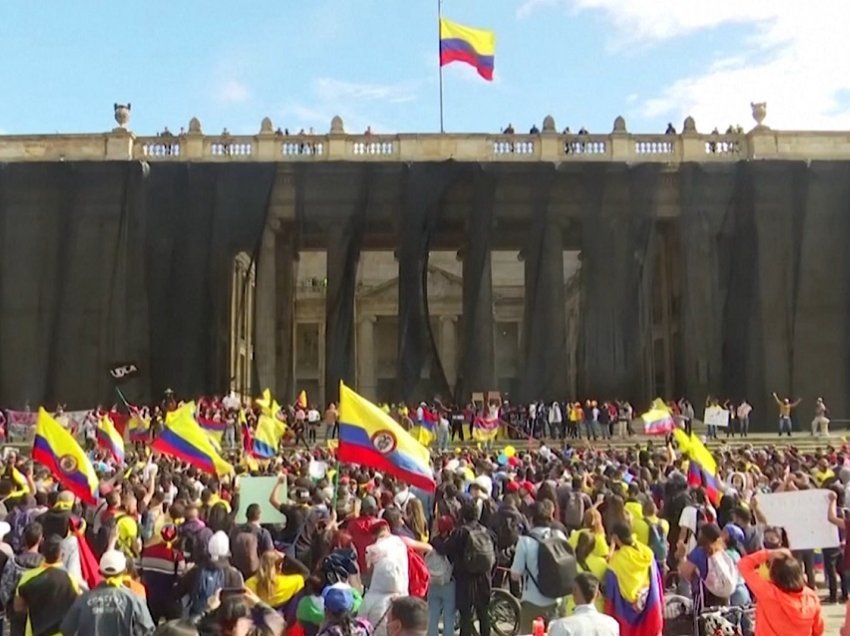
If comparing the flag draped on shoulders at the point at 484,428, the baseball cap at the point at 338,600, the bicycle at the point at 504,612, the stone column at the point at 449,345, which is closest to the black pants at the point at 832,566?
the bicycle at the point at 504,612

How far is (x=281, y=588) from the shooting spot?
20.0 feet

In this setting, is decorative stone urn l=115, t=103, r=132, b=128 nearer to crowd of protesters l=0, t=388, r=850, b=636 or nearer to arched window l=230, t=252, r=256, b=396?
arched window l=230, t=252, r=256, b=396

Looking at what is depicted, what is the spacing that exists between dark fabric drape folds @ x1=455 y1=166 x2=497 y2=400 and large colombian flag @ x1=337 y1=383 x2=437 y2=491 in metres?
24.4

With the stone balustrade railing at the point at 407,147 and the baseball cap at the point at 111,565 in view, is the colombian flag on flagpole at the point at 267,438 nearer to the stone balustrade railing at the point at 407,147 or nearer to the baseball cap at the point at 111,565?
the baseball cap at the point at 111,565

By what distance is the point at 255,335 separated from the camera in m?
Result: 35.2

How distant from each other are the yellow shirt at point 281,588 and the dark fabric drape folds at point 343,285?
26.6 meters

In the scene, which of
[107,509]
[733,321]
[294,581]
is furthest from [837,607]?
[733,321]

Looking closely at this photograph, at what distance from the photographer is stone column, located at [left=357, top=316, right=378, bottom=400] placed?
49188mm

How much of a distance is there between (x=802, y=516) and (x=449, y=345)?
42.7 m

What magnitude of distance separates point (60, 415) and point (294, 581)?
2192 centimetres

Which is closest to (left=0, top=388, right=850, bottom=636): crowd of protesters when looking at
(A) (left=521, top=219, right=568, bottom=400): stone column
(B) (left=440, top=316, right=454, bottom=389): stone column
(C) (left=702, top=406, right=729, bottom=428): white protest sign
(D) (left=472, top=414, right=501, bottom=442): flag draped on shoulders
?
(C) (left=702, top=406, right=729, bottom=428): white protest sign

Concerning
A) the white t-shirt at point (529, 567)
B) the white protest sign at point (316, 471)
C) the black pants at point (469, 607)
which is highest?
the white protest sign at point (316, 471)

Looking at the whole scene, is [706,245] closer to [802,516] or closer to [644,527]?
[802,516]

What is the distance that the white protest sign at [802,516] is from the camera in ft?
25.9
